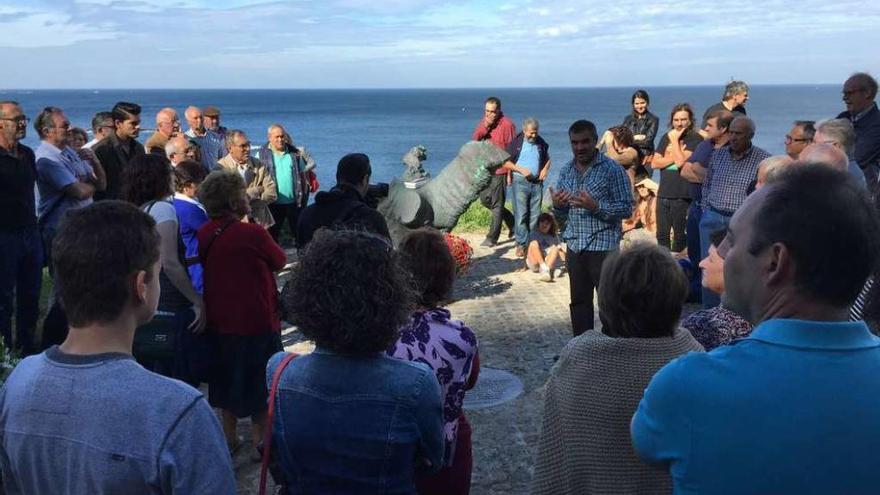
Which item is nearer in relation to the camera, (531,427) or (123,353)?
(123,353)

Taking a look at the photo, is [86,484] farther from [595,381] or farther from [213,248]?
[213,248]

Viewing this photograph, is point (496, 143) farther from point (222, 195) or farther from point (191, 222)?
point (222, 195)

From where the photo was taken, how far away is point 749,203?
160 centimetres

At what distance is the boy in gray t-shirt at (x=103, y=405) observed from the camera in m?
1.74

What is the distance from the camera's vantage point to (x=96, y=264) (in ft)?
5.99

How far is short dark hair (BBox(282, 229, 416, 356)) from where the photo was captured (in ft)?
6.98

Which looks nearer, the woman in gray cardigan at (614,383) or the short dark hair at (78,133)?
the woman in gray cardigan at (614,383)

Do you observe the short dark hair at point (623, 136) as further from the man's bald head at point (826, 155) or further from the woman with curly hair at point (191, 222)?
the woman with curly hair at point (191, 222)

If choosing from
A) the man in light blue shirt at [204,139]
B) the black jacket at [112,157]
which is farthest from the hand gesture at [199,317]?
the man in light blue shirt at [204,139]

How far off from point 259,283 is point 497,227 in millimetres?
7336

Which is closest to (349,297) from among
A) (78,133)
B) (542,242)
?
(78,133)

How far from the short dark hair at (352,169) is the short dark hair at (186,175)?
86cm

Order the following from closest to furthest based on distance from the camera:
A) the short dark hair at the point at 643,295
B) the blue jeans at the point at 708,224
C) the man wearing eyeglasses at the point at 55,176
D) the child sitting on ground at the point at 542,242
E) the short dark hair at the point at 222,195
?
the short dark hair at the point at 643,295, the short dark hair at the point at 222,195, the man wearing eyeglasses at the point at 55,176, the blue jeans at the point at 708,224, the child sitting on ground at the point at 542,242

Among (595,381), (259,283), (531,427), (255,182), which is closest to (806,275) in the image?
(595,381)
